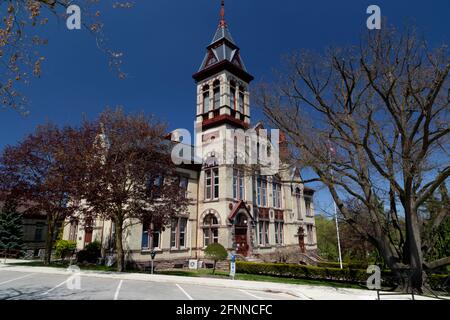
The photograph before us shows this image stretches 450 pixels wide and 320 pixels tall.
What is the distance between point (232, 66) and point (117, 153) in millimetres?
17309

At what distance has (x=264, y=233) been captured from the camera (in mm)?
29484

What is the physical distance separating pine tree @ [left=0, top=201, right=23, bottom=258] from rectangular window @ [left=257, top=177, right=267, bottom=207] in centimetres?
2721

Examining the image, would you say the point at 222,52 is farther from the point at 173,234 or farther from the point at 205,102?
the point at 173,234

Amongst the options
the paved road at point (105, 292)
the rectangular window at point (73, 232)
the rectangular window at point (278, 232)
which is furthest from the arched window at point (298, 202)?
the rectangular window at point (73, 232)

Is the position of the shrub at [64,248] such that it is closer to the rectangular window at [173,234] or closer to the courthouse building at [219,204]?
the courthouse building at [219,204]

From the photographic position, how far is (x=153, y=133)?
17969 mm

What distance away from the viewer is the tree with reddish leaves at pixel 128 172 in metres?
16.4

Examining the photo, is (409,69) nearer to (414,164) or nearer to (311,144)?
(414,164)

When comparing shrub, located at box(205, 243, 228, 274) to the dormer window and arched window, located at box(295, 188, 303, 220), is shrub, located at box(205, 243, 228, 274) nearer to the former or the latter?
the dormer window

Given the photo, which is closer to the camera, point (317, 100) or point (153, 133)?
point (317, 100)
